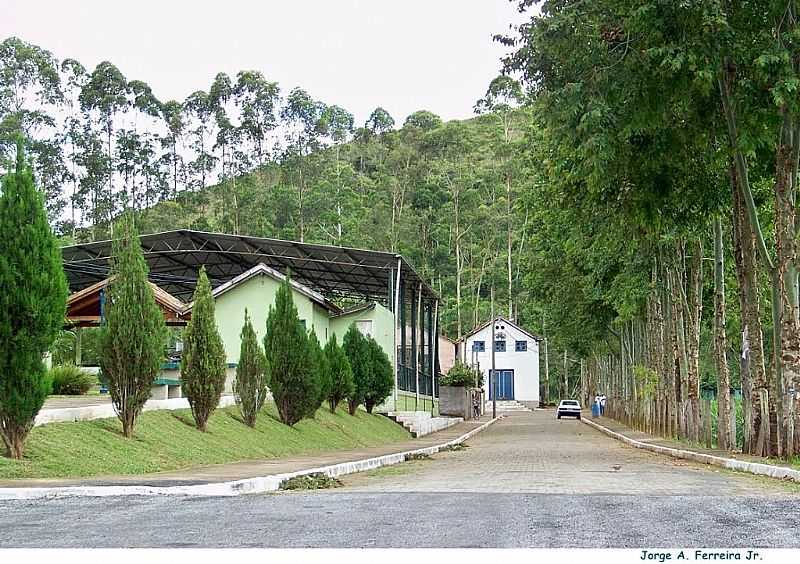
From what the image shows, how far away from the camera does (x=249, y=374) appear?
25.5m

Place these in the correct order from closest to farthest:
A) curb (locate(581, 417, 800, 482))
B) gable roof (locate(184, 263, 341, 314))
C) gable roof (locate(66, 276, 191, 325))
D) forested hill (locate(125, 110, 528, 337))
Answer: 1. curb (locate(581, 417, 800, 482))
2. gable roof (locate(66, 276, 191, 325))
3. gable roof (locate(184, 263, 341, 314))
4. forested hill (locate(125, 110, 528, 337))

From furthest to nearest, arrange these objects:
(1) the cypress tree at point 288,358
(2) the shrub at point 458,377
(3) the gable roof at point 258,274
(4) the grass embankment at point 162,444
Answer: (2) the shrub at point 458,377 → (3) the gable roof at point 258,274 → (1) the cypress tree at point 288,358 → (4) the grass embankment at point 162,444

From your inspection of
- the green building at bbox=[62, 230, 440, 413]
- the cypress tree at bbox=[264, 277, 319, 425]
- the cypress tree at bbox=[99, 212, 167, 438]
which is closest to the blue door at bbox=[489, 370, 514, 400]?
the green building at bbox=[62, 230, 440, 413]

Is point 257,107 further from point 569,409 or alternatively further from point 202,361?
point 202,361

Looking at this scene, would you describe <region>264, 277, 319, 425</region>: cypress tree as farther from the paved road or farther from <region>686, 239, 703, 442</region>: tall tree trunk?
the paved road

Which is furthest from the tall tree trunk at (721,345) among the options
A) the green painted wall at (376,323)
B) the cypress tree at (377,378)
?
the green painted wall at (376,323)

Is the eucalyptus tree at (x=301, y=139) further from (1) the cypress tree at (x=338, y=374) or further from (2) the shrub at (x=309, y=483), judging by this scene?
(2) the shrub at (x=309, y=483)

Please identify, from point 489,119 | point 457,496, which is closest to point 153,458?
point 457,496

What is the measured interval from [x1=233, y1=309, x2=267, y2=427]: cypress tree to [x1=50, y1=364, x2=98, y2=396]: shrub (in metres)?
6.69

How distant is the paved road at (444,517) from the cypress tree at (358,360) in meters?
23.1

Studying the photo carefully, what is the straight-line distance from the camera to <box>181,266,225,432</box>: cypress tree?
2220 cm

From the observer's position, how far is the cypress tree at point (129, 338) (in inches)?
744
